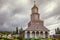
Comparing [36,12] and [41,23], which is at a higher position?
[36,12]

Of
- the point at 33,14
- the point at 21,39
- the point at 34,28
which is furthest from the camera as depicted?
the point at 33,14

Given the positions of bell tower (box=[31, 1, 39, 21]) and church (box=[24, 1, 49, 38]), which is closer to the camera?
church (box=[24, 1, 49, 38])

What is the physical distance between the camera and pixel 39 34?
1393 inches

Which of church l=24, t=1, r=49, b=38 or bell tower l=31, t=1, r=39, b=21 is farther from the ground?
bell tower l=31, t=1, r=39, b=21

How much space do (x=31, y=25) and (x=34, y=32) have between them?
1658 mm

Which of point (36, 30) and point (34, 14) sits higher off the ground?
point (34, 14)

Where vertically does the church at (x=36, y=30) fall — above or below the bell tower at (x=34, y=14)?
below

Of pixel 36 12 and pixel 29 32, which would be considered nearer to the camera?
pixel 29 32

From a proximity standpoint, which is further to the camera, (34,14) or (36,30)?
(34,14)

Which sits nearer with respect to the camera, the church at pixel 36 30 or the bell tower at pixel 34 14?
the church at pixel 36 30

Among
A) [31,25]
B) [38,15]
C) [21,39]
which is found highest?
[38,15]

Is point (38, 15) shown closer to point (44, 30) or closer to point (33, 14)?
point (33, 14)

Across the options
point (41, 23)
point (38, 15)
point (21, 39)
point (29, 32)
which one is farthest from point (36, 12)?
point (21, 39)

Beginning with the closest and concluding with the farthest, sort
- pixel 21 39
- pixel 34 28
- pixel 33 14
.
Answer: pixel 21 39 → pixel 34 28 → pixel 33 14
